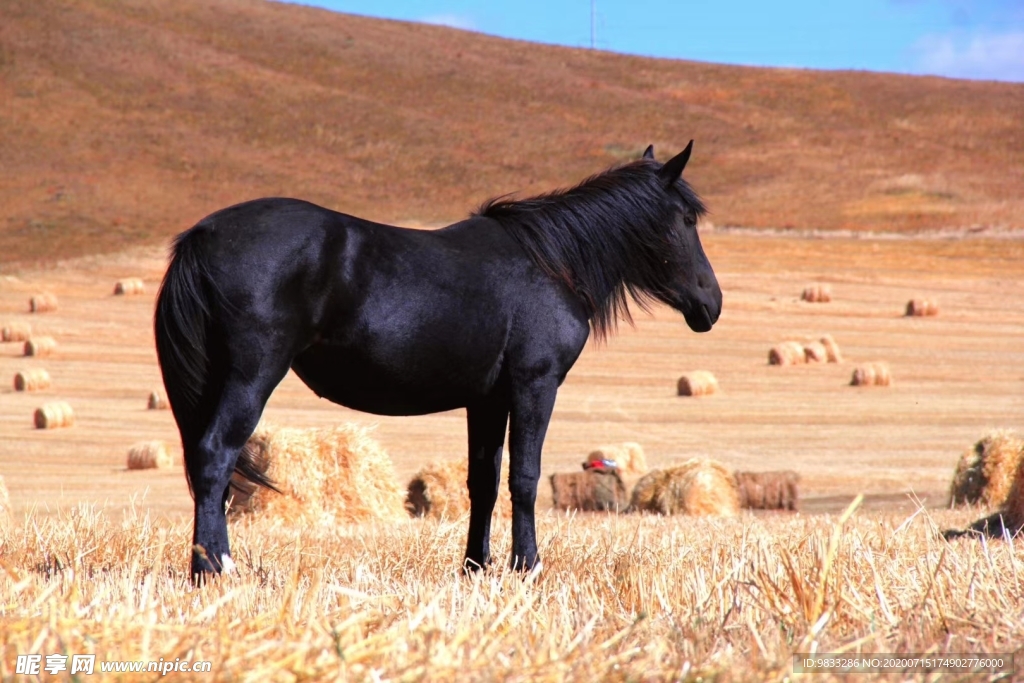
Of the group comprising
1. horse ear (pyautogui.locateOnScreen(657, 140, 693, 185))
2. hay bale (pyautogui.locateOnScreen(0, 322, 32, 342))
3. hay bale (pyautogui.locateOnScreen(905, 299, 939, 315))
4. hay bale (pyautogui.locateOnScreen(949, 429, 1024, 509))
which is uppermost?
hay bale (pyautogui.locateOnScreen(905, 299, 939, 315))

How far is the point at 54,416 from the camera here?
16.4 metres

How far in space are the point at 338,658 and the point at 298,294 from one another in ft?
7.25

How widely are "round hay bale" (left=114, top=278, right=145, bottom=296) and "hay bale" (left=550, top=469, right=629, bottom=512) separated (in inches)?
737

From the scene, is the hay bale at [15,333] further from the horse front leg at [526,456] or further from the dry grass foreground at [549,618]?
the horse front leg at [526,456]

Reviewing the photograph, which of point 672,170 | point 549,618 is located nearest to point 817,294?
point 672,170

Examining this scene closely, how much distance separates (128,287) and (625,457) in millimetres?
17494

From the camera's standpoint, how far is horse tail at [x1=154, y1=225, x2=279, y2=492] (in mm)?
4449

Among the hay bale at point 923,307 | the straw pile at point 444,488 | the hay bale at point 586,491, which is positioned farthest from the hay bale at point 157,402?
the hay bale at point 923,307

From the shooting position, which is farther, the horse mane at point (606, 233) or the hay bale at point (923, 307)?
the hay bale at point (923, 307)

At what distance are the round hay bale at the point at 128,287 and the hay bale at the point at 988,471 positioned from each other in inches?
836

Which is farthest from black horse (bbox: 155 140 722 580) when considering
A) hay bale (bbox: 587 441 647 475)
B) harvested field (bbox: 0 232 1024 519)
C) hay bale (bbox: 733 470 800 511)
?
hay bale (bbox: 587 441 647 475)

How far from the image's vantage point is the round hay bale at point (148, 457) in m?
14.2

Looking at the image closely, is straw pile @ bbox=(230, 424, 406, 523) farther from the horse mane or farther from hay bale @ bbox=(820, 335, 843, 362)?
hay bale @ bbox=(820, 335, 843, 362)

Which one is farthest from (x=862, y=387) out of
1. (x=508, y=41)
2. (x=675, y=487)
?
(x=508, y=41)
